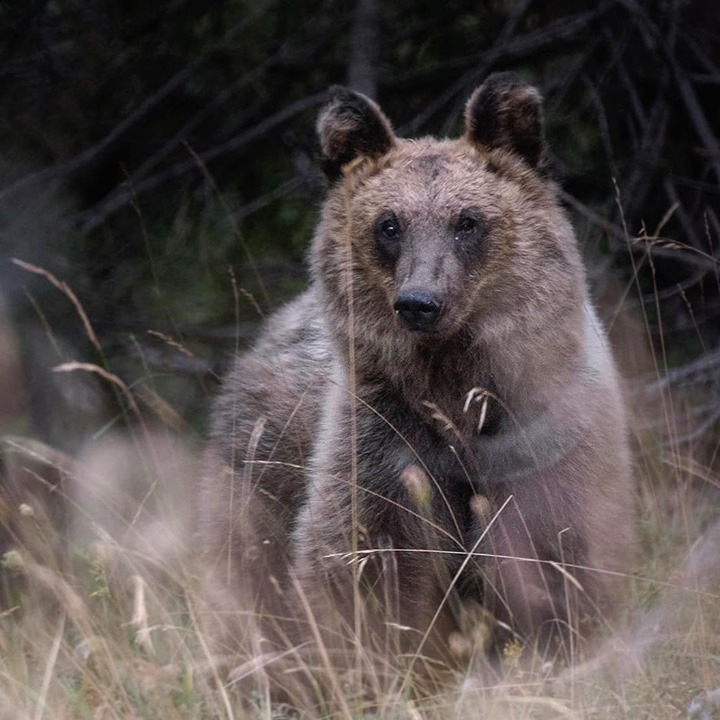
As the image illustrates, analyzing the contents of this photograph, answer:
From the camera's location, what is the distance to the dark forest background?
19.5ft

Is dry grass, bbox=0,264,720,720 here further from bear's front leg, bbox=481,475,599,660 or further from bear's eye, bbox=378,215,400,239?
bear's eye, bbox=378,215,400,239

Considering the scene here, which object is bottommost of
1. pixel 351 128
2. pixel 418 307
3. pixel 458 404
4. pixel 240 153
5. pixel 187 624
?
pixel 187 624

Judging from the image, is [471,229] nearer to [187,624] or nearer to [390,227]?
[390,227]

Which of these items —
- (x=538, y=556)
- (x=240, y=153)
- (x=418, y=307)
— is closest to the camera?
(x=418, y=307)

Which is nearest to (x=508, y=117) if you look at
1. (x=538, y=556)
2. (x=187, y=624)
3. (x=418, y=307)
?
(x=418, y=307)

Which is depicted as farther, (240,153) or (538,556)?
(240,153)

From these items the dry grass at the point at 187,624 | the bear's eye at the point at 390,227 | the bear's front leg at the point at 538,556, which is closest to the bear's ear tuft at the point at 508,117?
the bear's eye at the point at 390,227

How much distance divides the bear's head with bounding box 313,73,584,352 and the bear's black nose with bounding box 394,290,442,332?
0.19ft

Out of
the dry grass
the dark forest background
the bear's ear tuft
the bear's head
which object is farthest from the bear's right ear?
the dark forest background

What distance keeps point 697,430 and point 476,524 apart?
1.88 metres

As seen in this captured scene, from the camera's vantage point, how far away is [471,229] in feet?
14.2

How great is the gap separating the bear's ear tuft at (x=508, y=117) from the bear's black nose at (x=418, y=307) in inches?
30.8

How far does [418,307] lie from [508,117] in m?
0.88

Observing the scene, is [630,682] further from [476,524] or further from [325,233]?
[325,233]
